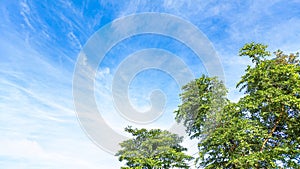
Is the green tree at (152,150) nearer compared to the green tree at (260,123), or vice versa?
the green tree at (260,123)

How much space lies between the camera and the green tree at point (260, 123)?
10734 mm

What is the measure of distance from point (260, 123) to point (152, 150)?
10661 mm

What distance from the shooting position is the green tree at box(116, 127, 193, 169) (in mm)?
18641

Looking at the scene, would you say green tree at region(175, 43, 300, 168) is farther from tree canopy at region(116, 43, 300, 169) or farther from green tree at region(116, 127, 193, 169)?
green tree at region(116, 127, 193, 169)

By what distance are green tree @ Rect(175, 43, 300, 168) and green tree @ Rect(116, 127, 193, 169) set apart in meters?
5.65

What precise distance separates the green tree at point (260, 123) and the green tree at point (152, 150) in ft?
18.5

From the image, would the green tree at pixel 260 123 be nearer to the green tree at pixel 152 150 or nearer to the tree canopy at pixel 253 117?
the tree canopy at pixel 253 117

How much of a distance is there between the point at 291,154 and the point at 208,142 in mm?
4175

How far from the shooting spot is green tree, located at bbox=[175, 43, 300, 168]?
10734mm

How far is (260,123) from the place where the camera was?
1191cm

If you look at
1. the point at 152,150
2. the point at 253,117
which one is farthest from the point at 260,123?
the point at 152,150

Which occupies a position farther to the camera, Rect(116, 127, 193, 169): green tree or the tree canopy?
Rect(116, 127, 193, 169): green tree

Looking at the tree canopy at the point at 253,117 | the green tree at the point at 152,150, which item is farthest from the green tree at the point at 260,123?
the green tree at the point at 152,150

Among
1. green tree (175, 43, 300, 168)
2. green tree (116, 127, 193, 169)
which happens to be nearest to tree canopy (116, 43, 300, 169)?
green tree (175, 43, 300, 168)
